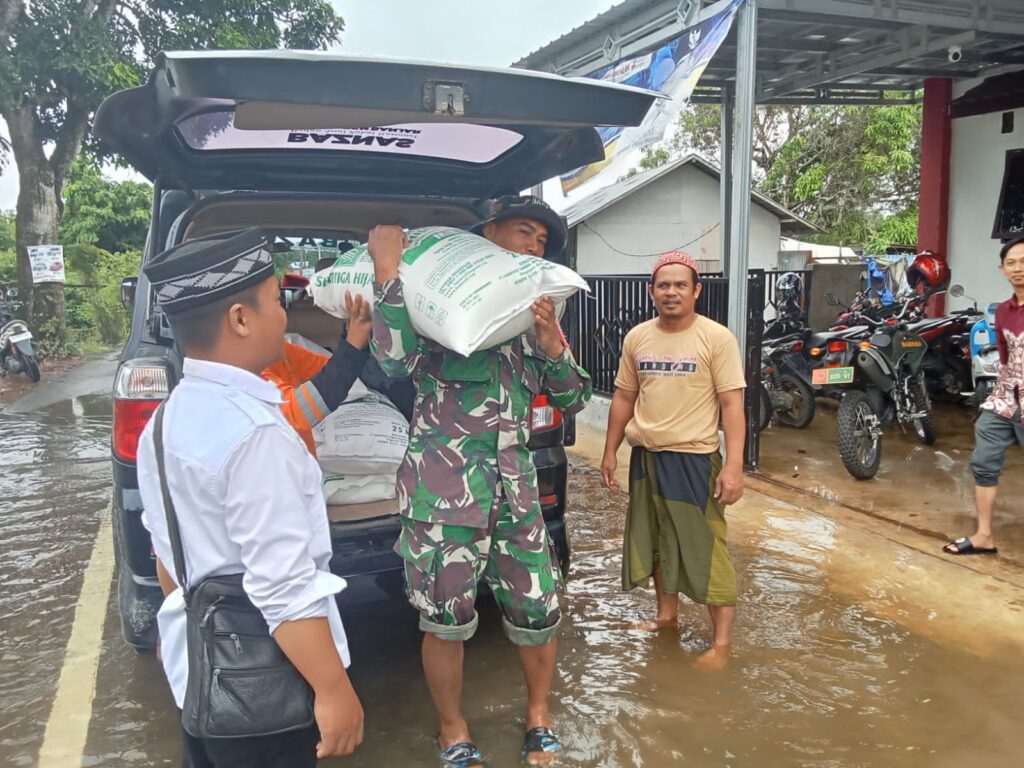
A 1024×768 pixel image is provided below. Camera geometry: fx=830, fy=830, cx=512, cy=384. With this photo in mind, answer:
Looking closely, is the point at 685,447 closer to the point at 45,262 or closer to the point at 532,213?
the point at 532,213

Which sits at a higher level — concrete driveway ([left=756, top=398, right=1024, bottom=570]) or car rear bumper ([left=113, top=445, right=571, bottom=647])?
car rear bumper ([left=113, top=445, right=571, bottom=647])

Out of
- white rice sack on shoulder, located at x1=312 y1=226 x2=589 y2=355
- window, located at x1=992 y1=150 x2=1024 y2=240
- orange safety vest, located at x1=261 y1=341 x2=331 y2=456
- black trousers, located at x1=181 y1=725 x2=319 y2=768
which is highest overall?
window, located at x1=992 y1=150 x2=1024 y2=240

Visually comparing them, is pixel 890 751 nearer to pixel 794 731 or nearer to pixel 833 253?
pixel 794 731

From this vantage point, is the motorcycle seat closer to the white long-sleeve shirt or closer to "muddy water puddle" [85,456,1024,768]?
"muddy water puddle" [85,456,1024,768]

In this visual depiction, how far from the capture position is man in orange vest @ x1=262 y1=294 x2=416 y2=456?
223 centimetres

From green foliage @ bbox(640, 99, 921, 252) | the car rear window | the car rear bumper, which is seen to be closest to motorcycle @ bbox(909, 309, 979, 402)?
the car rear window

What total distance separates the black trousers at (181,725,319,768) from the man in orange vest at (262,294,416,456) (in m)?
0.65

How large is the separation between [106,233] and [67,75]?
12.3 m

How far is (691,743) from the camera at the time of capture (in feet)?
8.79

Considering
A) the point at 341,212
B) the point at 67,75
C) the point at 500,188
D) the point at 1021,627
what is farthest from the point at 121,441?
the point at 67,75

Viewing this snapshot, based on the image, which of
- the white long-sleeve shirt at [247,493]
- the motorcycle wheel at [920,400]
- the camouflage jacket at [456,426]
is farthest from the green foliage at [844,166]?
the white long-sleeve shirt at [247,493]

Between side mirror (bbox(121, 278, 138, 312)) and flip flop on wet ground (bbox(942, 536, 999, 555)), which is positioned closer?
side mirror (bbox(121, 278, 138, 312))

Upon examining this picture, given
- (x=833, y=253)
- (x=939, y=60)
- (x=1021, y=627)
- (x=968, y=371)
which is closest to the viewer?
(x=1021, y=627)

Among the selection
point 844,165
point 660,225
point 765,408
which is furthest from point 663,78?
point 844,165
